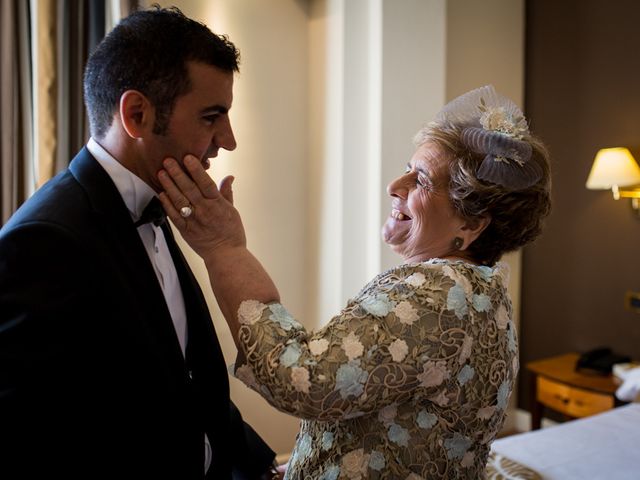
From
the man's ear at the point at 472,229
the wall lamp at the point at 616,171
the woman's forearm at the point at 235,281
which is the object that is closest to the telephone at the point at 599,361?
the wall lamp at the point at 616,171

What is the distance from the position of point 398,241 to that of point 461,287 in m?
0.28

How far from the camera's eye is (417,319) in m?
1.06

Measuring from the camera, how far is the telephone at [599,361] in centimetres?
326

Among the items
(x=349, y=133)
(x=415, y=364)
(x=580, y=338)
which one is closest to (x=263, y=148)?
(x=349, y=133)

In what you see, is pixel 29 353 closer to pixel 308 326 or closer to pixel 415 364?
pixel 415 364

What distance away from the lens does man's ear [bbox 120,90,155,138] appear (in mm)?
1101

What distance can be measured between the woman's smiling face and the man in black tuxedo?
41 cm

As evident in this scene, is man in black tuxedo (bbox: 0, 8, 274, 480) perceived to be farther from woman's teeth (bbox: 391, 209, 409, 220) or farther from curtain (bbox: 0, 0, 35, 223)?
curtain (bbox: 0, 0, 35, 223)

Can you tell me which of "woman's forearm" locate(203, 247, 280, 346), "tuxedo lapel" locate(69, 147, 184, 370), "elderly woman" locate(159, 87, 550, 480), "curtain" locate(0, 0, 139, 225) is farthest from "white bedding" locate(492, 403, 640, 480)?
"curtain" locate(0, 0, 139, 225)

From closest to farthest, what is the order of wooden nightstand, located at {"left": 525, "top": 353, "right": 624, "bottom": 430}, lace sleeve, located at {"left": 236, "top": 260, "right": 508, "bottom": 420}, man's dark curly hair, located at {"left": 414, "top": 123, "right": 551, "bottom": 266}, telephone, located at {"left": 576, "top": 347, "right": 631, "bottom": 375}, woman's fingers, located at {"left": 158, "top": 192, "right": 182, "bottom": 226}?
lace sleeve, located at {"left": 236, "top": 260, "right": 508, "bottom": 420}
woman's fingers, located at {"left": 158, "top": 192, "right": 182, "bottom": 226}
man's dark curly hair, located at {"left": 414, "top": 123, "right": 551, "bottom": 266}
wooden nightstand, located at {"left": 525, "top": 353, "right": 624, "bottom": 430}
telephone, located at {"left": 576, "top": 347, "right": 631, "bottom": 375}

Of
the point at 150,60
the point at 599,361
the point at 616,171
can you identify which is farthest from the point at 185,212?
the point at 599,361

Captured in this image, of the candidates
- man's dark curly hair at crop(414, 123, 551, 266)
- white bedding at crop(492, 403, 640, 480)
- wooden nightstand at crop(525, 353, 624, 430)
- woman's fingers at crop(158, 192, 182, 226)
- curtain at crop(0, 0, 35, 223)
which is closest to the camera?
woman's fingers at crop(158, 192, 182, 226)

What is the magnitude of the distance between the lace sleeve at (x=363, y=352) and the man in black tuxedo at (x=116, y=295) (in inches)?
6.7

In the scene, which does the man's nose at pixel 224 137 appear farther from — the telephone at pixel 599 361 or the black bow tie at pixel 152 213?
the telephone at pixel 599 361
